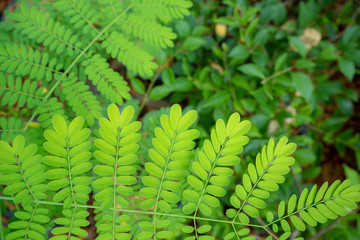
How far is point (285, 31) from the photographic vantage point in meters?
2.03

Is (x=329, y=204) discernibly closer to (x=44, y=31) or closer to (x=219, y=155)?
(x=219, y=155)

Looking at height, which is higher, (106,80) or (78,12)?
(78,12)

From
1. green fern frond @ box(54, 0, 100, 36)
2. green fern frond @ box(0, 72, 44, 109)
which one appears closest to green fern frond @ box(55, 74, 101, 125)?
green fern frond @ box(0, 72, 44, 109)

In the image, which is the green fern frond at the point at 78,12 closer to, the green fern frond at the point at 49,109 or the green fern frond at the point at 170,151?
the green fern frond at the point at 49,109

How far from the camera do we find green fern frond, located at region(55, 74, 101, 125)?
119 cm

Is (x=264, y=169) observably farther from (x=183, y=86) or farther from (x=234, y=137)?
(x=183, y=86)

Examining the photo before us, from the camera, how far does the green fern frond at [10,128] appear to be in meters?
1.21

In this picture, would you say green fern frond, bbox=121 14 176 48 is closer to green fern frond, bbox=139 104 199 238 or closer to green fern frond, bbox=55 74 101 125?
green fern frond, bbox=55 74 101 125

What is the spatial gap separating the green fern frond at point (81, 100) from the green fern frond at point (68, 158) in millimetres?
249

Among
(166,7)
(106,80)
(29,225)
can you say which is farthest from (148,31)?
(29,225)

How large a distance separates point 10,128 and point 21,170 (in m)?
0.43

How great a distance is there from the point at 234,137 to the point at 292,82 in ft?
3.57

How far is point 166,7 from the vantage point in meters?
1.30

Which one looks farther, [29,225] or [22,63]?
[22,63]
